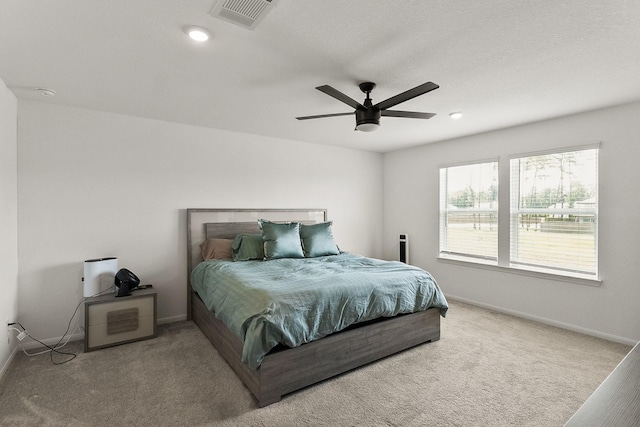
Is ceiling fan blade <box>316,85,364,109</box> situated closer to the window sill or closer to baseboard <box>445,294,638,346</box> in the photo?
the window sill

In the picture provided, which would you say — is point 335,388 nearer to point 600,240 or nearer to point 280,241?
point 280,241

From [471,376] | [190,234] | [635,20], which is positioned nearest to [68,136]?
[190,234]

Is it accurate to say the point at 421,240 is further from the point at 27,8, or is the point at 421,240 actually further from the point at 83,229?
the point at 27,8

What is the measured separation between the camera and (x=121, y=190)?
3.51m

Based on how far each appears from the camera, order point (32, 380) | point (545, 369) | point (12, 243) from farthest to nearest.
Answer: point (12, 243), point (545, 369), point (32, 380)

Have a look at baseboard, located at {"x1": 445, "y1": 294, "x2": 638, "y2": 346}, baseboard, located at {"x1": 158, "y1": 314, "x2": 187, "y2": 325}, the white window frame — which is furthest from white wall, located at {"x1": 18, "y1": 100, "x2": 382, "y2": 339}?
baseboard, located at {"x1": 445, "y1": 294, "x2": 638, "y2": 346}

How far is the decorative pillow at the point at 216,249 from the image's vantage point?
12.4ft

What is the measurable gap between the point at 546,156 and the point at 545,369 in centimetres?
247

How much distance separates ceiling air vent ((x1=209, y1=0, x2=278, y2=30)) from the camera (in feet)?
5.31

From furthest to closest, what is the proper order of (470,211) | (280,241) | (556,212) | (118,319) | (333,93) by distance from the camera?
(470,211)
(280,241)
(556,212)
(118,319)
(333,93)

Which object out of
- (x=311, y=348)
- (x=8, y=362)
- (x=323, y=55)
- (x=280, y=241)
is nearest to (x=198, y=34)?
(x=323, y=55)

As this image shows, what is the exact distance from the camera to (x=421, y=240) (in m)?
5.21

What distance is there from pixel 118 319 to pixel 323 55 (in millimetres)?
3073


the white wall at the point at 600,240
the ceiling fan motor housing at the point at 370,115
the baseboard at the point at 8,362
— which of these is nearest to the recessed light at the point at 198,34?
the ceiling fan motor housing at the point at 370,115
